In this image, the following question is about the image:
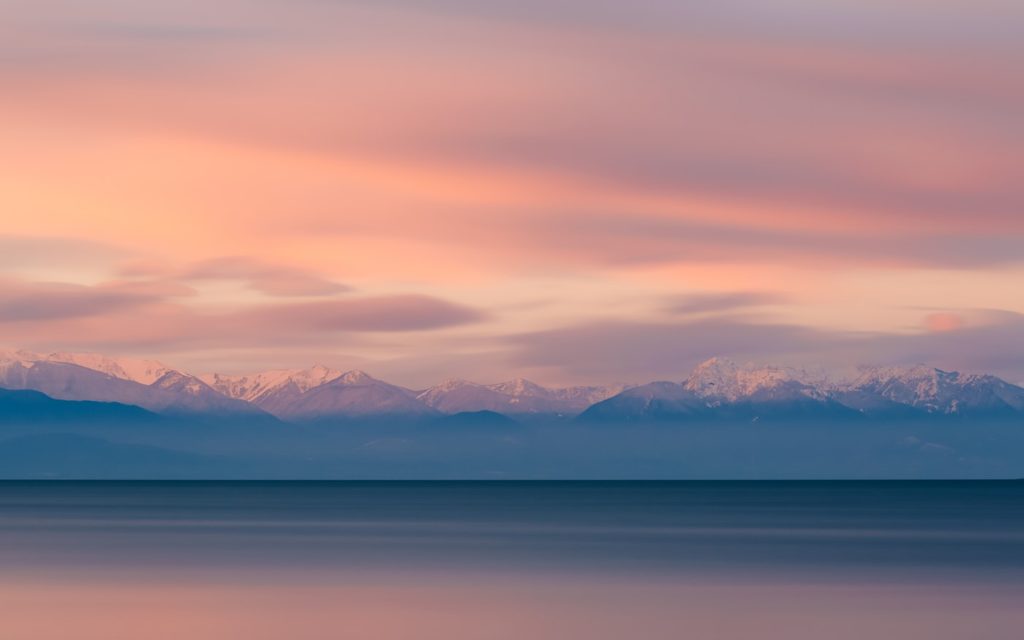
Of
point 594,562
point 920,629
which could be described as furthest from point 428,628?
point 594,562

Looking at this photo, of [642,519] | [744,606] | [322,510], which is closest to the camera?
[744,606]

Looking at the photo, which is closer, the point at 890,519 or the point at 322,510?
the point at 890,519

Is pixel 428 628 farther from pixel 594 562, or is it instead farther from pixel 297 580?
pixel 594 562

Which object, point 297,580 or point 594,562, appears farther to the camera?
point 594,562

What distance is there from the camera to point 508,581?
192ft

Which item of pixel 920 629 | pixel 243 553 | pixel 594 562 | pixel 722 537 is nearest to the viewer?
pixel 920 629

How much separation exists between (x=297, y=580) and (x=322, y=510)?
3303 inches

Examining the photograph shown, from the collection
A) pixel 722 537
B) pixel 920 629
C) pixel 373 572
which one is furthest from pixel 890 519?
pixel 920 629

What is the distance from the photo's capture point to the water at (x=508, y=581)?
147 ft

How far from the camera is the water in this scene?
44719 mm

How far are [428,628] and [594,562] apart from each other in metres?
24.2

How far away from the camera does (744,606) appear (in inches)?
1955

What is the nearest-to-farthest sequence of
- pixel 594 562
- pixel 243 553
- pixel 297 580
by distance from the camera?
pixel 297 580, pixel 594 562, pixel 243 553

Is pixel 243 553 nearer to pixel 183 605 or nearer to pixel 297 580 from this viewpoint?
pixel 297 580
